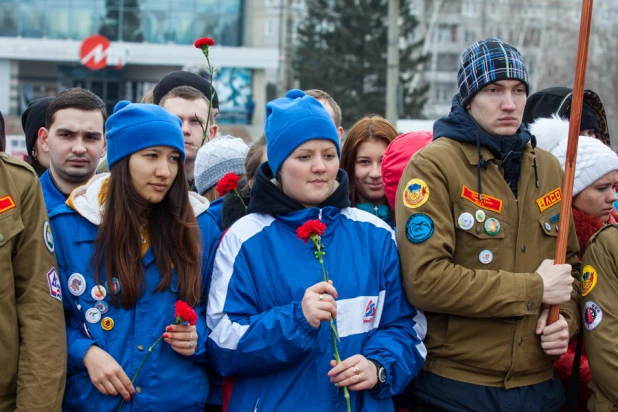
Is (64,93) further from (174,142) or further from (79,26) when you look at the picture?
(79,26)

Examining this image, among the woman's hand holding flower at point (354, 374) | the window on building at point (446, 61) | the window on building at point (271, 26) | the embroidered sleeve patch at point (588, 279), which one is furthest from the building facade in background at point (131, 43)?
the woman's hand holding flower at point (354, 374)

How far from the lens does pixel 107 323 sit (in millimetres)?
3283

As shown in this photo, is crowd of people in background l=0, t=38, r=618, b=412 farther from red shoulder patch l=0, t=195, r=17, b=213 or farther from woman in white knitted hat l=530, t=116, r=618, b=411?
woman in white knitted hat l=530, t=116, r=618, b=411

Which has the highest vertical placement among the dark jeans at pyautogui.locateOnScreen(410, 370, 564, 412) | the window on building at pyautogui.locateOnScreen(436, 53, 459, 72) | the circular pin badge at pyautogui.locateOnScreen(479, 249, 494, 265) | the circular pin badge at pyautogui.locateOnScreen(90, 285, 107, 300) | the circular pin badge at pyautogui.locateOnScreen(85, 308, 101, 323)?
the circular pin badge at pyautogui.locateOnScreen(479, 249, 494, 265)

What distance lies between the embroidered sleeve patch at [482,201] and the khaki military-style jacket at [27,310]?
5.64 ft

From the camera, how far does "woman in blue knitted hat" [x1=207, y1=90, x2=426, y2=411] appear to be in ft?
10.5

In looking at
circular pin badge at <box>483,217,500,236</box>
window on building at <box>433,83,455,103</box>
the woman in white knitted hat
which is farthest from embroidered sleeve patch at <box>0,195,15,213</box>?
window on building at <box>433,83,455,103</box>

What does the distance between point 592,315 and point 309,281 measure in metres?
1.27

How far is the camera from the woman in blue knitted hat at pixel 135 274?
326 centimetres

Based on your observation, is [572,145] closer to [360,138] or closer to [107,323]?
[360,138]

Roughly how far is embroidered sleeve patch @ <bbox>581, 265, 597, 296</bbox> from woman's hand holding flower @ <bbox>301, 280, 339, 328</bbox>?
1212mm

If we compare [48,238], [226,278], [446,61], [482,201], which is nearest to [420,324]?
[482,201]

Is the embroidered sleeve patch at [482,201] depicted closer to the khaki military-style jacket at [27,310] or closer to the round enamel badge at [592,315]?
the round enamel badge at [592,315]

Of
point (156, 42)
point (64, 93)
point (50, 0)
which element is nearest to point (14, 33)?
point (50, 0)
